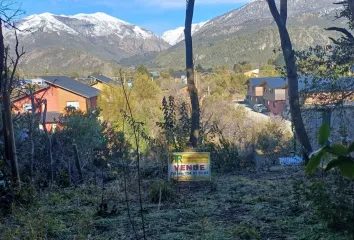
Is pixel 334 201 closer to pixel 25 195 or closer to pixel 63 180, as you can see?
pixel 25 195

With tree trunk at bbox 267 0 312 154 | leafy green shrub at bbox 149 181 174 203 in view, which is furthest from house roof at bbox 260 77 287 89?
leafy green shrub at bbox 149 181 174 203

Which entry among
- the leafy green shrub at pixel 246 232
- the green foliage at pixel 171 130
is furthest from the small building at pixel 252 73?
the leafy green shrub at pixel 246 232

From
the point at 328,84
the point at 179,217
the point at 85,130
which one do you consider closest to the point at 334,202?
the point at 179,217

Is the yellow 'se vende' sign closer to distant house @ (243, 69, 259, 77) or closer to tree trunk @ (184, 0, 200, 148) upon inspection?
tree trunk @ (184, 0, 200, 148)

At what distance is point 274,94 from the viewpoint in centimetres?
4234

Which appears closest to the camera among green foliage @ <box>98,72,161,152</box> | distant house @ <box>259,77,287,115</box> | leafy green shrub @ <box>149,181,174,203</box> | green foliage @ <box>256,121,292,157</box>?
leafy green shrub @ <box>149,181,174,203</box>

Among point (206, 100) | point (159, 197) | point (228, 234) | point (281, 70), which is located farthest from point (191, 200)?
point (206, 100)

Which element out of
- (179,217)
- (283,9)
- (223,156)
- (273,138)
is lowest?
(179,217)

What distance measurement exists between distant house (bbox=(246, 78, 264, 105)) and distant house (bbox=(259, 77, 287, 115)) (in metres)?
1.26

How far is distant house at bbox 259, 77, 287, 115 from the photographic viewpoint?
4197 centimetres

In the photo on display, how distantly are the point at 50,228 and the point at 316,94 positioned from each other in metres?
8.22

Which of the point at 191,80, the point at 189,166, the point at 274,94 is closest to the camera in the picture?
the point at 189,166

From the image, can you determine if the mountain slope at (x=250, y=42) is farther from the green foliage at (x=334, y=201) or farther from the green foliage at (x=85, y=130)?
the green foliage at (x=334, y=201)

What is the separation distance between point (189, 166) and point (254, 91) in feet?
142
